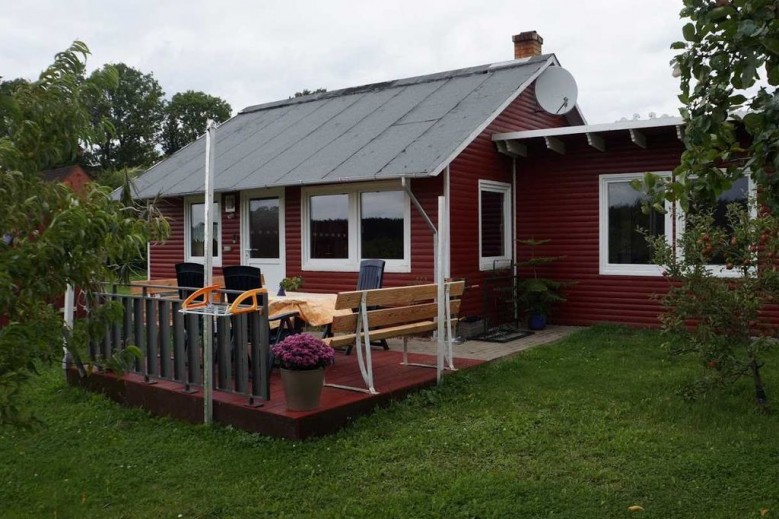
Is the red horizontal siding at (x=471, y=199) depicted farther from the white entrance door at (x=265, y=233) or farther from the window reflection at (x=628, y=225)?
the white entrance door at (x=265, y=233)

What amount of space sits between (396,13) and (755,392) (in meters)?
7.87

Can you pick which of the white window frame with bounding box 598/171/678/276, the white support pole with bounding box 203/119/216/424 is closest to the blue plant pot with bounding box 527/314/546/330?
the white window frame with bounding box 598/171/678/276

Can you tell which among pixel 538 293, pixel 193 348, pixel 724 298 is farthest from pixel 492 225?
pixel 193 348

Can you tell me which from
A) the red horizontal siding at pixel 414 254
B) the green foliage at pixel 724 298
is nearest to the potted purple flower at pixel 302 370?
the green foliage at pixel 724 298

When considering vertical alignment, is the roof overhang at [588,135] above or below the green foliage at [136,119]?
below

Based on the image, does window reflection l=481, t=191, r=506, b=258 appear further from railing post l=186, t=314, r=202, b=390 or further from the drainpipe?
railing post l=186, t=314, r=202, b=390

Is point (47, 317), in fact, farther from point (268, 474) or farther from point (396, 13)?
point (396, 13)

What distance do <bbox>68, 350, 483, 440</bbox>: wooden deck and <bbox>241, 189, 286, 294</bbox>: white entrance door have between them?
15.1 feet

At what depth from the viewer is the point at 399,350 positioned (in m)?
8.28

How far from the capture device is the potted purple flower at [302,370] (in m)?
5.09

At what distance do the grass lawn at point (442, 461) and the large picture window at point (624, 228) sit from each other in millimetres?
3703

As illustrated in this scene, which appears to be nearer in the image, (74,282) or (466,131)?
(74,282)

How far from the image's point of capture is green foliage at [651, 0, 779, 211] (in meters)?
2.12

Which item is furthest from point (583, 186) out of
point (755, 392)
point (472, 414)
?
point (472, 414)
